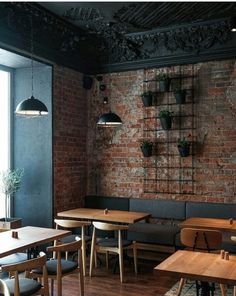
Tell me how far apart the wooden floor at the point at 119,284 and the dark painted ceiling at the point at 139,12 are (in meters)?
3.47

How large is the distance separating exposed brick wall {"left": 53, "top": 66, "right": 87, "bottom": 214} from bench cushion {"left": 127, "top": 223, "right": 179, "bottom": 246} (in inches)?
51.3

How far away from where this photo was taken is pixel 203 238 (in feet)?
12.6

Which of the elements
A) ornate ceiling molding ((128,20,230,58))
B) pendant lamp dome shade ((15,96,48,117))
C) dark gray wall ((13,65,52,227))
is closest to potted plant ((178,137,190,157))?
ornate ceiling molding ((128,20,230,58))

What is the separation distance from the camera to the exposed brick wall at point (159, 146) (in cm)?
585

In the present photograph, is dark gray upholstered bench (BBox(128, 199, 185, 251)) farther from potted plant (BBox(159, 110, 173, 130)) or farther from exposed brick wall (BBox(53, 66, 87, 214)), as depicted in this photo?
potted plant (BBox(159, 110, 173, 130))

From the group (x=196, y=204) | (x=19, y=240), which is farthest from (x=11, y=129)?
(x=196, y=204)

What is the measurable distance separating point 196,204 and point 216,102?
165cm

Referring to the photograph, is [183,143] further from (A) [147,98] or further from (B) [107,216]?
(B) [107,216]

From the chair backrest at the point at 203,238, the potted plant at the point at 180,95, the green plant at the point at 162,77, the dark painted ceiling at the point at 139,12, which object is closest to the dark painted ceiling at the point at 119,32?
the dark painted ceiling at the point at 139,12

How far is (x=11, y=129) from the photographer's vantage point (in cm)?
620

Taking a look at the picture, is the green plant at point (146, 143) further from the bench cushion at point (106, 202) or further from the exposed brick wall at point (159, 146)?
the bench cushion at point (106, 202)

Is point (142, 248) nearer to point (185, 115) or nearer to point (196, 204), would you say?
point (196, 204)

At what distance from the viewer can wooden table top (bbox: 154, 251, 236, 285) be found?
8.89ft

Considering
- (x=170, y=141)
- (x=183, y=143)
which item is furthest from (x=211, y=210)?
(x=170, y=141)
